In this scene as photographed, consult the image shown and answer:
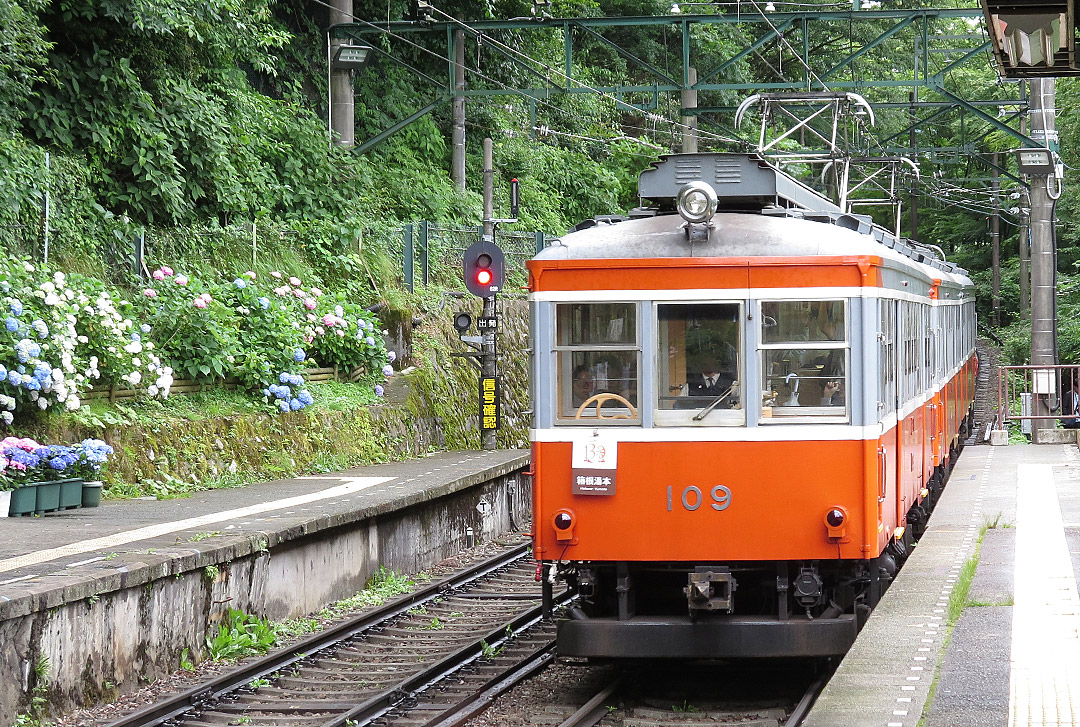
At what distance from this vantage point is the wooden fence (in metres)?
13.4

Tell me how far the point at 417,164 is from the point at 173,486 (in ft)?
46.7

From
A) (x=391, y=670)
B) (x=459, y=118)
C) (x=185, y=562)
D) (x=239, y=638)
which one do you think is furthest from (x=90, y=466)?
(x=459, y=118)

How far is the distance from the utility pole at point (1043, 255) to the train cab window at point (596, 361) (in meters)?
14.1

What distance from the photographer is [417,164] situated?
87.5ft

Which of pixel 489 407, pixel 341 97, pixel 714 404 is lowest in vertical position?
pixel 489 407

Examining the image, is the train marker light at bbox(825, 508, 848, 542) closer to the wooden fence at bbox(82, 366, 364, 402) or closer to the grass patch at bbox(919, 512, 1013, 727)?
the grass patch at bbox(919, 512, 1013, 727)

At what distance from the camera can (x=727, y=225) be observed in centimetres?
848

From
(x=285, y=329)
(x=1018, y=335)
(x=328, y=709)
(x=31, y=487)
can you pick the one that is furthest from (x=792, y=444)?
(x=1018, y=335)

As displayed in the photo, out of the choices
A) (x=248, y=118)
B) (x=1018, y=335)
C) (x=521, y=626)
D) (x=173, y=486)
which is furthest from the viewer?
(x=1018, y=335)

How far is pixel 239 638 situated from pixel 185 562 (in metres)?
1.05

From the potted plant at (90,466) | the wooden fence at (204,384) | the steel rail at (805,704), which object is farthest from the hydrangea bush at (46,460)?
the steel rail at (805,704)

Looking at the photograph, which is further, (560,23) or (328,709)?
(560,23)

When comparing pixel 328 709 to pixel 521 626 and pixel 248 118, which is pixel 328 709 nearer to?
pixel 521 626

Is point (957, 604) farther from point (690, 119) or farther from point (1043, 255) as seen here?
point (690, 119)
